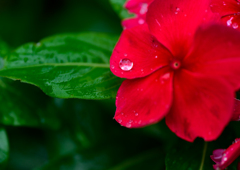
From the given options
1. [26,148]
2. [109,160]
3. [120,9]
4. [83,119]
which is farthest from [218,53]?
[26,148]

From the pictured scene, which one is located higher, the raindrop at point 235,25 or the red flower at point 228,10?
the red flower at point 228,10

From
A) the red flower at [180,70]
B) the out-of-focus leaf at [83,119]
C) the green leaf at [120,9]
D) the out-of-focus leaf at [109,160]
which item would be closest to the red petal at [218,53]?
the red flower at [180,70]

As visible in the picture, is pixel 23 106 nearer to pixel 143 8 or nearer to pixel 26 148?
pixel 26 148

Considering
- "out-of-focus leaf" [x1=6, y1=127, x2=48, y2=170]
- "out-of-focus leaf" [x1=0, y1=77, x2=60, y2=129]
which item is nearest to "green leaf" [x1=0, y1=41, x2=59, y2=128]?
"out-of-focus leaf" [x1=0, y1=77, x2=60, y2=129]

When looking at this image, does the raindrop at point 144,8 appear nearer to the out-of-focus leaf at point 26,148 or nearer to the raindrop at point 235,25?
the raindrop at point 235,25

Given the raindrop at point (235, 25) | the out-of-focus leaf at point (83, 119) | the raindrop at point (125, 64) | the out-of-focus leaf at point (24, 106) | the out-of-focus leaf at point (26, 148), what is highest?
the raindrop at point (235, 25)

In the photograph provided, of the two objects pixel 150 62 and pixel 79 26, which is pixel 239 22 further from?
pixel 79 26
